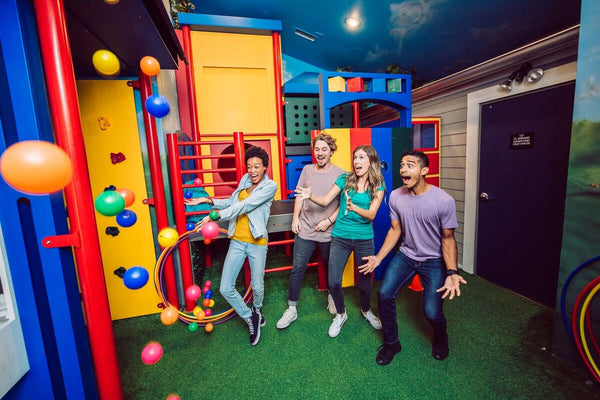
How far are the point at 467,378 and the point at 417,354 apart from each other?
14.1 inches

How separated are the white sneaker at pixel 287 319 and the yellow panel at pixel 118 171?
4.91ft

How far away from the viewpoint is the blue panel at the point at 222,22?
3.90 m

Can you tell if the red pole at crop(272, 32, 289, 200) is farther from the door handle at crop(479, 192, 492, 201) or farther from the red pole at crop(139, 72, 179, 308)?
the door handle at crop(479, 192, 492, 201)

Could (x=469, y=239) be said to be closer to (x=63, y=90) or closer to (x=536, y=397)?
(x=536, y=397)

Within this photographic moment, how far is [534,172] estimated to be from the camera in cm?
290

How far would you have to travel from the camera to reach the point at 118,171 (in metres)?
2.74

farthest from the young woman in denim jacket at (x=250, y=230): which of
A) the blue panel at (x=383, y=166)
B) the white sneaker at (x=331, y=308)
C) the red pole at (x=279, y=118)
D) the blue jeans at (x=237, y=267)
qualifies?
the red pole at (x=279, y=118)

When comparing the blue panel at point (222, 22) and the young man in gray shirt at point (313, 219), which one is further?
the blue panel at point (222, 22)

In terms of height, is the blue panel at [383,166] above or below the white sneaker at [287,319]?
above

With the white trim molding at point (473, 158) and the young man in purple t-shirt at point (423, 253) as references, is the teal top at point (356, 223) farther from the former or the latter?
the white trim molding at point (473, 158)

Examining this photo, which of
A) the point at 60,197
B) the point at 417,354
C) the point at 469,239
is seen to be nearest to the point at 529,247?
the point at 469,239

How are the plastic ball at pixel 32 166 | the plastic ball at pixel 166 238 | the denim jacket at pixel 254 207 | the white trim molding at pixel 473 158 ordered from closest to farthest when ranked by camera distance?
the plastic ball at pixel 32 166, the plastic ball at pixel 166 238, the denim jacket at pixel 254 207, the white trim molding at pixel 473 158

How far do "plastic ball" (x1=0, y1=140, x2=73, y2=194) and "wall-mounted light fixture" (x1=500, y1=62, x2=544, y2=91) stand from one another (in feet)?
12.8

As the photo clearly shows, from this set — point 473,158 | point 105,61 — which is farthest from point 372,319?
point 105,61
